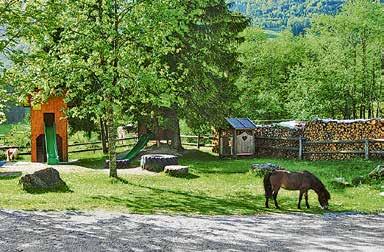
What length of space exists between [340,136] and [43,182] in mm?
17405

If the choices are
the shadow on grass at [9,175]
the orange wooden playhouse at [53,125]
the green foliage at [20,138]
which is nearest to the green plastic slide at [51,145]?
the orange wooden playhouse at [53,125]

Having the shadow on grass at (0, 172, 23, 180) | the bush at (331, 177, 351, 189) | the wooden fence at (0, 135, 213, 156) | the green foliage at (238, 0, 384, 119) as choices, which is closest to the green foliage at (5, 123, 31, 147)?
the wooden fence at (0, 135, 213, 156)

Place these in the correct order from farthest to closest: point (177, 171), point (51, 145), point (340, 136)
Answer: point (340, 136), point (51, 145), point (177, 171)

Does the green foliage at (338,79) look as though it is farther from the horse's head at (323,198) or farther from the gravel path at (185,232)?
the gravel path at (185,232)

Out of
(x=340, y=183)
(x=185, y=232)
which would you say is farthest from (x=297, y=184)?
(x=185, y=232)

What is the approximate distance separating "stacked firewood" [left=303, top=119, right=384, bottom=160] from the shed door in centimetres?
350

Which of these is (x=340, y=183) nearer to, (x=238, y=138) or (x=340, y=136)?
(x=340, y=136)

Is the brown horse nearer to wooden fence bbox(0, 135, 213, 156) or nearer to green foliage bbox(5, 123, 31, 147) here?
wooden fence bbox(0, 135, 213, 156)

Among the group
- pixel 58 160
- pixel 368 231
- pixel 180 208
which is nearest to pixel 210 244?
pixel 368 231

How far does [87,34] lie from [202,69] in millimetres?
11574

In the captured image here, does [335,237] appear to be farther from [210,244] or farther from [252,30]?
[252,30]

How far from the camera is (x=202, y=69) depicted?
29234 mm

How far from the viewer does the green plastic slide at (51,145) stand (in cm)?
2666

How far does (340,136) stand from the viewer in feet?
94.0
